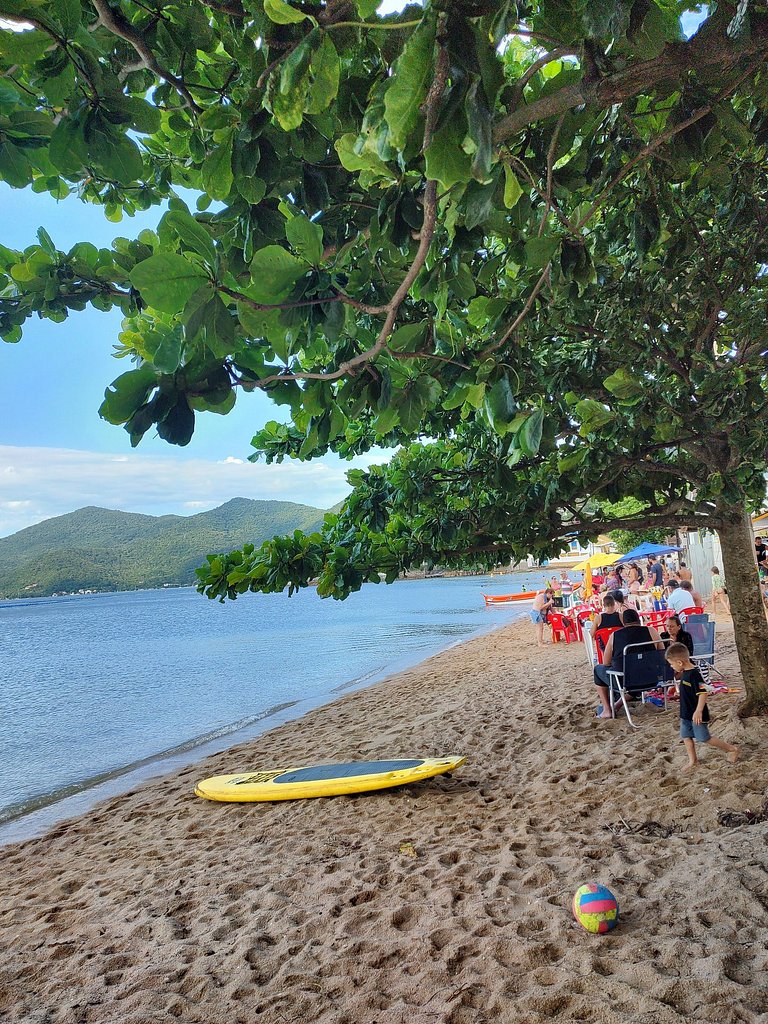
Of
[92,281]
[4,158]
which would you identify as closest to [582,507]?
[92,281]

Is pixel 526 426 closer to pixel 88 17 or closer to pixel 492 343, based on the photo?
pixel 492 343

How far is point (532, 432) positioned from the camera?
181 centimetres

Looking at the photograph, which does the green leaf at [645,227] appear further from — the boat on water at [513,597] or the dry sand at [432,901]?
the boat on water at [513,597]

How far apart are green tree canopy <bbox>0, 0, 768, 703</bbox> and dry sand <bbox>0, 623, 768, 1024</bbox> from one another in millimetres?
1815

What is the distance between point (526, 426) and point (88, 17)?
4.80ft

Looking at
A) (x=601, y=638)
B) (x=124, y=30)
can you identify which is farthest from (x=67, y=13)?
(x=601, y=638)

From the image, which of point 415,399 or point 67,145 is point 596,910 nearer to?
point 415,399

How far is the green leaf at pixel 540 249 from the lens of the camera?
1.82 meters

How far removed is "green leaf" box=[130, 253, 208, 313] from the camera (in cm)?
123

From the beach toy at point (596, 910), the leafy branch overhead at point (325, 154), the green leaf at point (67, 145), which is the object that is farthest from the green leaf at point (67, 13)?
the beach toy at point (596, 910)

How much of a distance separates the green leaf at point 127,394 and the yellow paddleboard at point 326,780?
537 cm

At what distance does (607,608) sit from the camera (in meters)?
8.30

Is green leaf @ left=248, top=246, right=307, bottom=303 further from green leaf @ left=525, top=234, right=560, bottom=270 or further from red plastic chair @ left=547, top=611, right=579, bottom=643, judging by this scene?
red plastic chair @ left=547, top=611, right=579, bottom=643

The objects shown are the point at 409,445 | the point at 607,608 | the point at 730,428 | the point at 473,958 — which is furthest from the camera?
the point at 607,608
